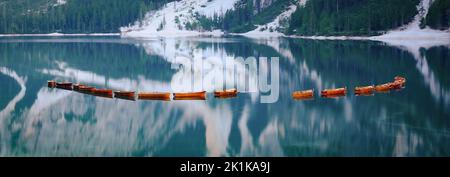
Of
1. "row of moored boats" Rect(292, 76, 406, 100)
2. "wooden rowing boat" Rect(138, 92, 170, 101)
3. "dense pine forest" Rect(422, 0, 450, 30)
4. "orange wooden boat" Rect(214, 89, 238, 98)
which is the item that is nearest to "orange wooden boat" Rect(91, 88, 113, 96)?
"wooden rowing boat" Rect(138, 92, 170, 101)

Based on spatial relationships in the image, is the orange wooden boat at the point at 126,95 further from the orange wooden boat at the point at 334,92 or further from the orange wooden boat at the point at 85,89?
the orange wooden boat at the point at 334,92

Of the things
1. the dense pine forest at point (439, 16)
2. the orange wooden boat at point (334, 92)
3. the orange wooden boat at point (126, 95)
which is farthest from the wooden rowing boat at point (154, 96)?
the dense pine forest at point (439, 16)

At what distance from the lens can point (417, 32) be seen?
16700 centimetres

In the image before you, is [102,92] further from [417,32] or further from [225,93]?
[417,32]

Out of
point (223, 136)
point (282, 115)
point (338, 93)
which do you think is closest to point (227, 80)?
point (338, 93)

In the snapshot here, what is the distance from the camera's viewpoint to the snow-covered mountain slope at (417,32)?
159m

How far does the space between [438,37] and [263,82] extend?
98.3m

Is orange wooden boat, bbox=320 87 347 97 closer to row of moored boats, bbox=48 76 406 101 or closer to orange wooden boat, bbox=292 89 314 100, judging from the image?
row of moored boats, bbox=48 76 406 101

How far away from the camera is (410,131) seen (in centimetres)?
4647

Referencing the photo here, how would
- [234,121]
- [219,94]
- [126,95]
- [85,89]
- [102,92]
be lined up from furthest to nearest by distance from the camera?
[85,89]
[102,92]
[126,95]
[219,94]
[234,121]

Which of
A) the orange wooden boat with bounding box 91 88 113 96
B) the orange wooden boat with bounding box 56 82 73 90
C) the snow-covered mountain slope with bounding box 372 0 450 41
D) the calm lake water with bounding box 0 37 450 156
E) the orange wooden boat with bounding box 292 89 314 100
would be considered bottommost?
the calm lake water with bounding box 0 37 450 156

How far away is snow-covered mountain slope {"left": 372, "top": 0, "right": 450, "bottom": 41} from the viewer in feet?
521

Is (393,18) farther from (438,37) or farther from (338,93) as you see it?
(338,93)

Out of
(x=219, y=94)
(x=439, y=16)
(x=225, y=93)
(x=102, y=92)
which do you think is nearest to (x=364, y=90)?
(x=225, y=93)
